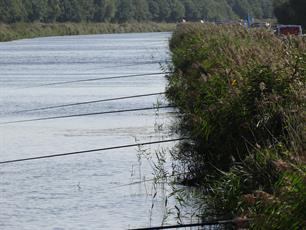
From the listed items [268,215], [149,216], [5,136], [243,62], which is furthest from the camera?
[5,136]

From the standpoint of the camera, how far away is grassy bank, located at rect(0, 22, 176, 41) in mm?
128225

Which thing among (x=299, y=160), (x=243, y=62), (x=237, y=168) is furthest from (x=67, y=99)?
(x=299, y=160)

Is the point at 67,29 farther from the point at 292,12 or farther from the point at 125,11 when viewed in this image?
the point at 292,12

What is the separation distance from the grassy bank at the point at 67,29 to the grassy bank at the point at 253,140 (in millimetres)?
102706

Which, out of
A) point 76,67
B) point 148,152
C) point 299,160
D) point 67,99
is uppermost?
point 299,160

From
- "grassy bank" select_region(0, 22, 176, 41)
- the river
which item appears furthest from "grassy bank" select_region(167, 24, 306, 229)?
"grassy bank" select_region(0, 22, 176, 41)

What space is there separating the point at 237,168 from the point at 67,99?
2050 cm

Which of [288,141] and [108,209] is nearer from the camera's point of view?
[288,141]

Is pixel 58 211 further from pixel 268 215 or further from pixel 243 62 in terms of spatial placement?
pixel 268 215

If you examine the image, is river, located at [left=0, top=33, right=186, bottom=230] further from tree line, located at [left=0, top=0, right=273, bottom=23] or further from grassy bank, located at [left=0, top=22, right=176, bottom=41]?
tree line, located at [left=0, top=0, right=273, bottom=23]

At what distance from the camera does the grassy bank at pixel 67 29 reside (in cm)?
12823

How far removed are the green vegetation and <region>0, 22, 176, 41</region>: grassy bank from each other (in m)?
50.9

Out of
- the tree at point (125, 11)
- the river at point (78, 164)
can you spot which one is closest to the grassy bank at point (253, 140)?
the river at point (78, 164)

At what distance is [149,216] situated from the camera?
14.4 metres
